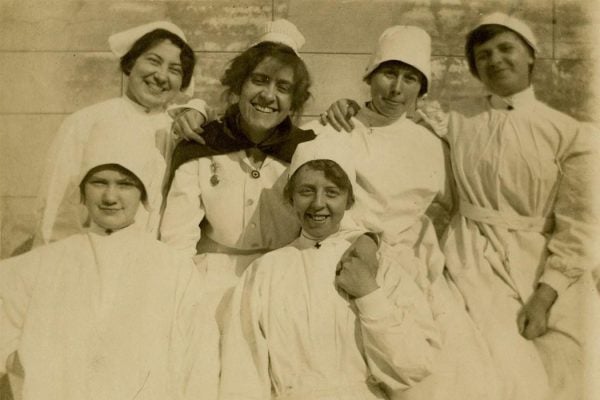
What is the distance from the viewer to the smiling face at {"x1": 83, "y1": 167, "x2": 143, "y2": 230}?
212cm

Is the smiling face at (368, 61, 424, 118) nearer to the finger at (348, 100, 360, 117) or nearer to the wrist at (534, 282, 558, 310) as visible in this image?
the finger at (348, 100, 360, 117)

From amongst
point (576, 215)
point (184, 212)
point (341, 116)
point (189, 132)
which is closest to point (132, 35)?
point (189, 132)

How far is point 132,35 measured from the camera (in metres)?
2.41

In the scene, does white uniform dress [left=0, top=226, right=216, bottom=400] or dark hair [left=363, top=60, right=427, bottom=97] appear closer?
white uniform dress [left=0, top=226, right=216, bottom=400]

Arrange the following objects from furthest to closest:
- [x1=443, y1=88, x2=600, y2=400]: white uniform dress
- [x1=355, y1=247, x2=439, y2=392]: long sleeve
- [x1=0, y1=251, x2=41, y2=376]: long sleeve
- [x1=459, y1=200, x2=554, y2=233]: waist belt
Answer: [x1=459, y1=200, x2=554, y2=233]: waist belt
[x1=443, y1=88, x2=600, y2=400]: white uniform dress
[x1=0, y1=251, x2=41, y2=376]: long sleeve
[x1=355, y1=247, x2=439, y2=392]: long sleeve

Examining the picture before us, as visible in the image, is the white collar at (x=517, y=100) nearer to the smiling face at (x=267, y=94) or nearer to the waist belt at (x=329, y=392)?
the smiling face at (x=267, y=94)

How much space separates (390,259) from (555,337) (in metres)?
0.50

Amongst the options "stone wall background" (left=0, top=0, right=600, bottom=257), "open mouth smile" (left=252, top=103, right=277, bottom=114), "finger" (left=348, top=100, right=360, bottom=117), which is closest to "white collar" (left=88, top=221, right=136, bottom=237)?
"stone wall background" (left=0, top=0, right=600, bottom=257)

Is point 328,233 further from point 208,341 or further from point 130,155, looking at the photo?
point 130,155

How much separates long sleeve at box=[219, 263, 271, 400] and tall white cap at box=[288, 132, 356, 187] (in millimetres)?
350

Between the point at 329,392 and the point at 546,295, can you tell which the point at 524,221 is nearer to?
the point at 546,295

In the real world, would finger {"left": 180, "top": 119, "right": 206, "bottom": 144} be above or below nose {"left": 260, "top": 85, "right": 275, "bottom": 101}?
below

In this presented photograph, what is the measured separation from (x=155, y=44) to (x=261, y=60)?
1.12ft

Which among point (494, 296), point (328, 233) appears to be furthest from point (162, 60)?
point (494, 296)
